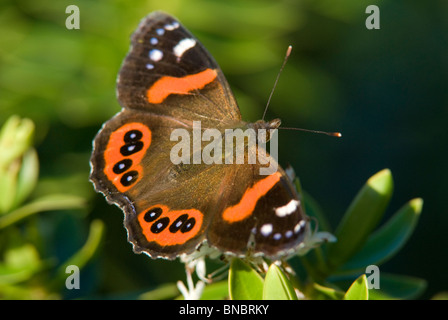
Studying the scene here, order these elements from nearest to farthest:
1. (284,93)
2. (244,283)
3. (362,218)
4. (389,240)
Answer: (244,283) → (362,218) → (389,240) → (284,93)

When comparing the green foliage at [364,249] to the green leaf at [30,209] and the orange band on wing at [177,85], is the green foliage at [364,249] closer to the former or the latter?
the orange band on wing at [177,85]

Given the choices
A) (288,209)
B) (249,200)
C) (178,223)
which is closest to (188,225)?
(178,223)

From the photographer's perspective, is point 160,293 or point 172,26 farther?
point 172,26

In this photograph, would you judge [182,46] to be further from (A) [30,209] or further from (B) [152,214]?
(A) [30,209]

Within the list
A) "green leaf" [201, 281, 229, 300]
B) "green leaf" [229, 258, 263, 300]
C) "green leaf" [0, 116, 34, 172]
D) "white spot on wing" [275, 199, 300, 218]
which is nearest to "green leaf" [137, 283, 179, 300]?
"green leaf" [201, 281, 229, 300]

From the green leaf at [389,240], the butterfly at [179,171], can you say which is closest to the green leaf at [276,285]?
the butterfly at [179,171]

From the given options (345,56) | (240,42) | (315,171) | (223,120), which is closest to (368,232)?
(223,120)

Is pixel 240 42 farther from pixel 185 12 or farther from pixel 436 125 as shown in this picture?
pixel 436 125
